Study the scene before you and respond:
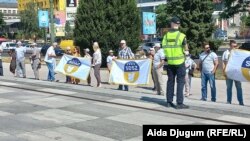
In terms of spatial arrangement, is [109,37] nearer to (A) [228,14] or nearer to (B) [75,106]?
(B) [75,106]

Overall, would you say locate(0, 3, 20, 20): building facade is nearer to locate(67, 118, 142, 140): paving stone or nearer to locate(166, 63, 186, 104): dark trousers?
locate(166, 63, 186, 104): dark trousers

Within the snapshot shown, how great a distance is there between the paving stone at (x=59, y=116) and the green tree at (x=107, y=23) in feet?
57.3

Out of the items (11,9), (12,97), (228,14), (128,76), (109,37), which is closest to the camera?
(12,97)

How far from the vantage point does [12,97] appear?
12398 millimetres

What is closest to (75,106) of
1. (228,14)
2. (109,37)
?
(109,37)

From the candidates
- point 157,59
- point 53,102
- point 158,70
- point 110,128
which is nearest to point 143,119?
point 110,128

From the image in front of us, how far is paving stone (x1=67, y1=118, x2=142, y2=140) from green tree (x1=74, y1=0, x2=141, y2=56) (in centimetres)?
1858

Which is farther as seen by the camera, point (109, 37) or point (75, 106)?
point (109, 37)

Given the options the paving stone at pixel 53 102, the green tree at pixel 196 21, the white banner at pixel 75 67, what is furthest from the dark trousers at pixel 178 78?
the green tree at pixel 196 21

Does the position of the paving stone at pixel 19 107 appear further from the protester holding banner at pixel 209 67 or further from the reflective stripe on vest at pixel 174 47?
the protester holding banner at pixel 209 67

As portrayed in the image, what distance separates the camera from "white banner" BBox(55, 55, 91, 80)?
52.1 ft

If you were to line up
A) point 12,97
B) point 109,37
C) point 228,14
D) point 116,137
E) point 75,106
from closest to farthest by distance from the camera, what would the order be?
point 116,137
point 75,106
point 12,97
point 109,37
point 228,14

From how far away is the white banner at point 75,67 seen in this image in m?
15.9

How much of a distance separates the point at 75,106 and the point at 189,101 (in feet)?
8.94
